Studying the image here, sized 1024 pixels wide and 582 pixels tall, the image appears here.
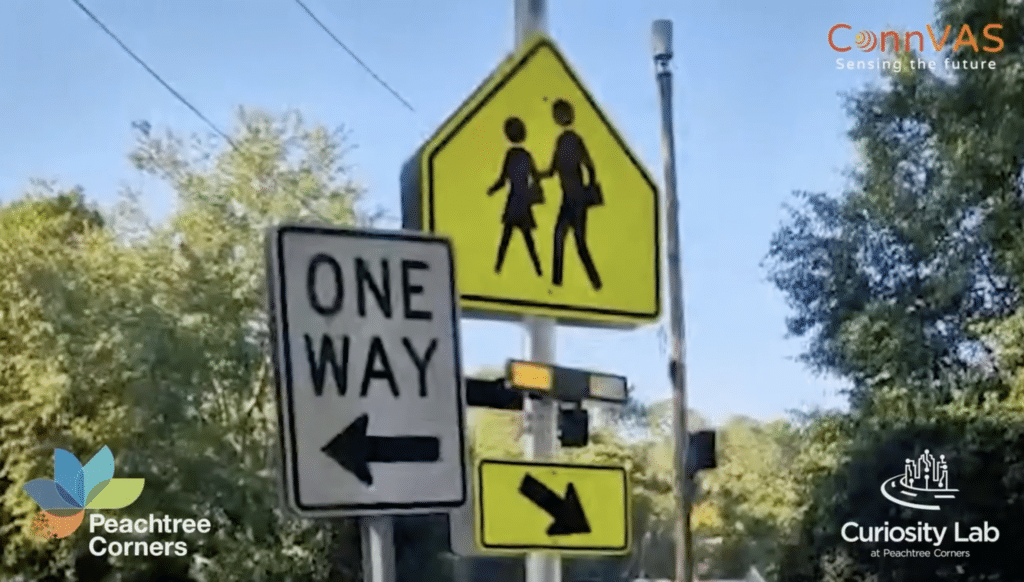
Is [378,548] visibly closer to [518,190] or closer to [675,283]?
[518,190]

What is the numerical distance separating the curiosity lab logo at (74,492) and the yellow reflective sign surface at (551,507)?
24.4 feet

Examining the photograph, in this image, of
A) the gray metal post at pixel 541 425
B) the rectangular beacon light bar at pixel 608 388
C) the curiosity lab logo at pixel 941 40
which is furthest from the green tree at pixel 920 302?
the gray metal post at pixel 541 425

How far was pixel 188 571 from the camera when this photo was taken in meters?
9.52

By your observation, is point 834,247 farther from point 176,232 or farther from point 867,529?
point 176,232

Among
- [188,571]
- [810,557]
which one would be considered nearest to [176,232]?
[188,571]

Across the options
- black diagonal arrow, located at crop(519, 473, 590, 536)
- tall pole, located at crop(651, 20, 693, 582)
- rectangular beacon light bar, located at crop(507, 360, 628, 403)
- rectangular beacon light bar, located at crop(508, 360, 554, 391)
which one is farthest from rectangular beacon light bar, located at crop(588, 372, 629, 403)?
tall pole, located at crop(651, 20, 693, 582)

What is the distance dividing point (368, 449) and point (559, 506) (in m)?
0.43

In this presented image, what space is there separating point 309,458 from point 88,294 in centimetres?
870

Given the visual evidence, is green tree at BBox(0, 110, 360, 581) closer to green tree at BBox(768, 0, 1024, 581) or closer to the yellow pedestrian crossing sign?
green tree at BBox(768, 0, 1024, 581)

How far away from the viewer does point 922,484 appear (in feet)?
30.1

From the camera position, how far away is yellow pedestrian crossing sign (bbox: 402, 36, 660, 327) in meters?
1.92

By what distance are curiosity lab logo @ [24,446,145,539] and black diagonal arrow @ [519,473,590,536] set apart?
7.45m

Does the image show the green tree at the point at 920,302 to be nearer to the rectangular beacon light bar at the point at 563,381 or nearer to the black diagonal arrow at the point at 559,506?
the rectangular beacon light bar at the point at 563,381

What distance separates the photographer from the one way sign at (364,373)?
1491mm
